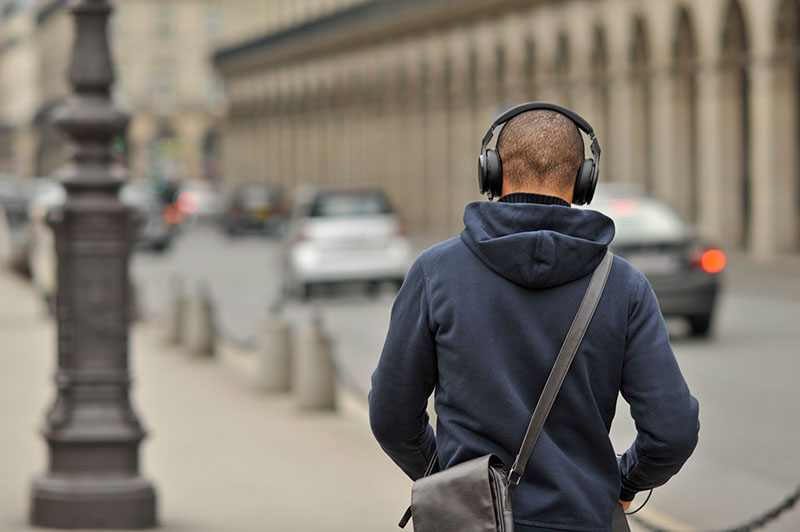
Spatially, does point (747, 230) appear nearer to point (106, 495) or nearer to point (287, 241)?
point (287, 241)

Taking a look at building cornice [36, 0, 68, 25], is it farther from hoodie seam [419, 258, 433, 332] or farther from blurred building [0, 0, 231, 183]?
hoodie seam [419, 258, 433, 332]

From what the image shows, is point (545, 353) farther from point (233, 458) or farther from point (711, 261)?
point (711, 261)

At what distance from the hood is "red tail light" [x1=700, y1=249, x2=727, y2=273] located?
13.8 metres

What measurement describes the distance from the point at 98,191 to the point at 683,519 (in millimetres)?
3160

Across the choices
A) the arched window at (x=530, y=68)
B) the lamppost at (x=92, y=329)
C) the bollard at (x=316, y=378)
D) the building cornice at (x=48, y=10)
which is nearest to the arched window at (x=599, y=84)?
the arched window at (x=530, y=68)

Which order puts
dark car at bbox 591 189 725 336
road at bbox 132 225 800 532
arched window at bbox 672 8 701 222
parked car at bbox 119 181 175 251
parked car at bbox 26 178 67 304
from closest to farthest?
→ 1. road at bbox 132 225 800 532
2. dark car at bbox 591 189 725 336
3. parked car at bbox 26 178 67 304
4. arched window at bbox 672 8 701 222
5. parked car at bbox 119 181 175 251

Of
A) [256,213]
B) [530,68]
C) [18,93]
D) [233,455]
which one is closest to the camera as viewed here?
[233,455]

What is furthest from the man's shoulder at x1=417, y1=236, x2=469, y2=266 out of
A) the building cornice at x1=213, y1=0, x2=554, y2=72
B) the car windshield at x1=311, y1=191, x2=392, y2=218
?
the building cornice at x1=213, y1=0, x2=554, y2=72

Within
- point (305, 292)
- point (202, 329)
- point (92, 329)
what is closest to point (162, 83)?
point (305, 292)

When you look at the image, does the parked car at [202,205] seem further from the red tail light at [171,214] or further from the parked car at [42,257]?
the parked car at [42,257]

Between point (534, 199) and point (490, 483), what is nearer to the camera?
point (490, 483)

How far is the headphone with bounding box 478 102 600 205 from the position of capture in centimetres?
347

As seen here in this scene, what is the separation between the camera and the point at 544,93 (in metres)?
43.5

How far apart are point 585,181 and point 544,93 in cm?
4033
